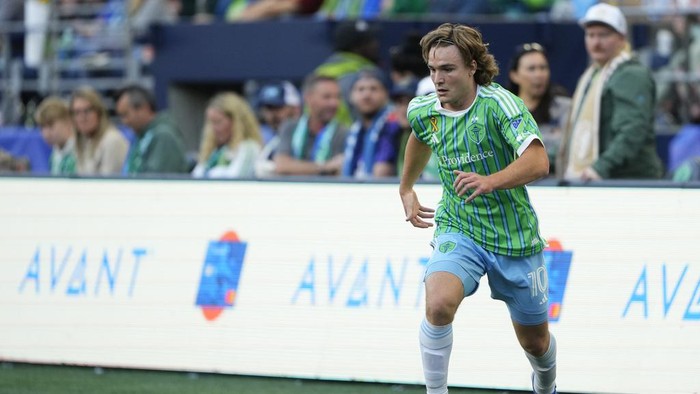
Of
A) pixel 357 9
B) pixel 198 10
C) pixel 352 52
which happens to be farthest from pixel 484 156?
pixel 198 10

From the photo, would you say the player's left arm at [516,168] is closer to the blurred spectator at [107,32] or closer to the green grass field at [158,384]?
the green grass field at [158,384]

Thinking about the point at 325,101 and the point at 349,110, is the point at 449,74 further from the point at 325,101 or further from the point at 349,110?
the point at 349,110

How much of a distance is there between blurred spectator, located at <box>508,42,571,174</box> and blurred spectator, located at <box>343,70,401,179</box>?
102cm

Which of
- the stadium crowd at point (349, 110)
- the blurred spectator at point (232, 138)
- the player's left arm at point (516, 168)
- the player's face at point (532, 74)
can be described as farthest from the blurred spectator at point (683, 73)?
the player's left arm at point (516, 168)

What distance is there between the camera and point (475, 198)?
251 inches

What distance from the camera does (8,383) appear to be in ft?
26.3

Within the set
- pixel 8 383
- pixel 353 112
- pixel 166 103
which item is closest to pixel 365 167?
pixel 353 112

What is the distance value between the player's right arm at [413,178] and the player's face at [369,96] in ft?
10.8

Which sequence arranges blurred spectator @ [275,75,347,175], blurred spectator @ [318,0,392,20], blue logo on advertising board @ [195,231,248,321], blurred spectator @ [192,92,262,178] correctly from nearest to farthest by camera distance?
A: blue logo on advertising board @ [195,231,248,321], blurred spectator @ [275,75,347,175], blurred spectator @ [192,92,262,178], blurred spectator @ [318,0,392,20]

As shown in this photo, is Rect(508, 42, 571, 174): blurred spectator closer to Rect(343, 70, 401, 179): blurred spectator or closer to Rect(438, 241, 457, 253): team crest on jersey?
Rect(343, 70, 401, 179): blurred spectator

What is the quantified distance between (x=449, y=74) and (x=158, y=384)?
295 centimetres

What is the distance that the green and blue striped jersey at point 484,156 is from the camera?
6.26 m

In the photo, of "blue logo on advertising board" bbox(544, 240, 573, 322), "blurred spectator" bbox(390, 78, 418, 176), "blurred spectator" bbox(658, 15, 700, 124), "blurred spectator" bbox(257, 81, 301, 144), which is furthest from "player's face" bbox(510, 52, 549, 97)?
"blurred spectator" bbox(658, 15, 700, 124)

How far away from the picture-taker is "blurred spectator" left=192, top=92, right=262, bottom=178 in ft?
36.2
